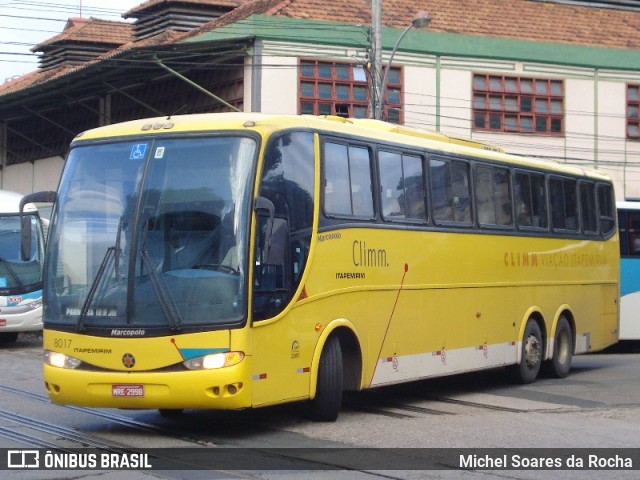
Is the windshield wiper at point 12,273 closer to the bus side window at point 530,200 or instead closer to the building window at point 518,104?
the bus side window at point 530,200

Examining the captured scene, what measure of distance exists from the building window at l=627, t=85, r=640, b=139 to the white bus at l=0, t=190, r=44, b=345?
2373 cm

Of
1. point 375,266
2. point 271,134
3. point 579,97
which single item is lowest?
point 375,266

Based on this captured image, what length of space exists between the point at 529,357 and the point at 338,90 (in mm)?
19679

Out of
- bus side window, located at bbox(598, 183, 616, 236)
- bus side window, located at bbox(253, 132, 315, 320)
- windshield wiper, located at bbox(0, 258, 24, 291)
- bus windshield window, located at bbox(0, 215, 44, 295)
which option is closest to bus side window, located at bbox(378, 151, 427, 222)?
bus side window, located at bbox(253, 132, 315, 320)

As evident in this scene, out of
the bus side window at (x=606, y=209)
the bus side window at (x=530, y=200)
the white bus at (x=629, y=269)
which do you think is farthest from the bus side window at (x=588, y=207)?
the white bus at (x=629, y=269)

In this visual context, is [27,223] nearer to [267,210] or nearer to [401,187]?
[267,210]

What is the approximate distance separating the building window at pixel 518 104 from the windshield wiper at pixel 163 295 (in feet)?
93.6

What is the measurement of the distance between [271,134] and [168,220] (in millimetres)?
1311

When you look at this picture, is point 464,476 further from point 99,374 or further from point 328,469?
point 99,374

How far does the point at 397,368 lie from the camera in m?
14.2

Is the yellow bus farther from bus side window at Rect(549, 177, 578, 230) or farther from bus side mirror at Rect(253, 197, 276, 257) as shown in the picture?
bus side window at Rect(549, 177, 578, 230)

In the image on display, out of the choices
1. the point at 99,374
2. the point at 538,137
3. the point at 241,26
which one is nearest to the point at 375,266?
the point at 99,374

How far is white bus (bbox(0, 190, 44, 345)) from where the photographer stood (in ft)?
77.9

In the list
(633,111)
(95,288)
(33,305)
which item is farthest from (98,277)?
(633,111)
